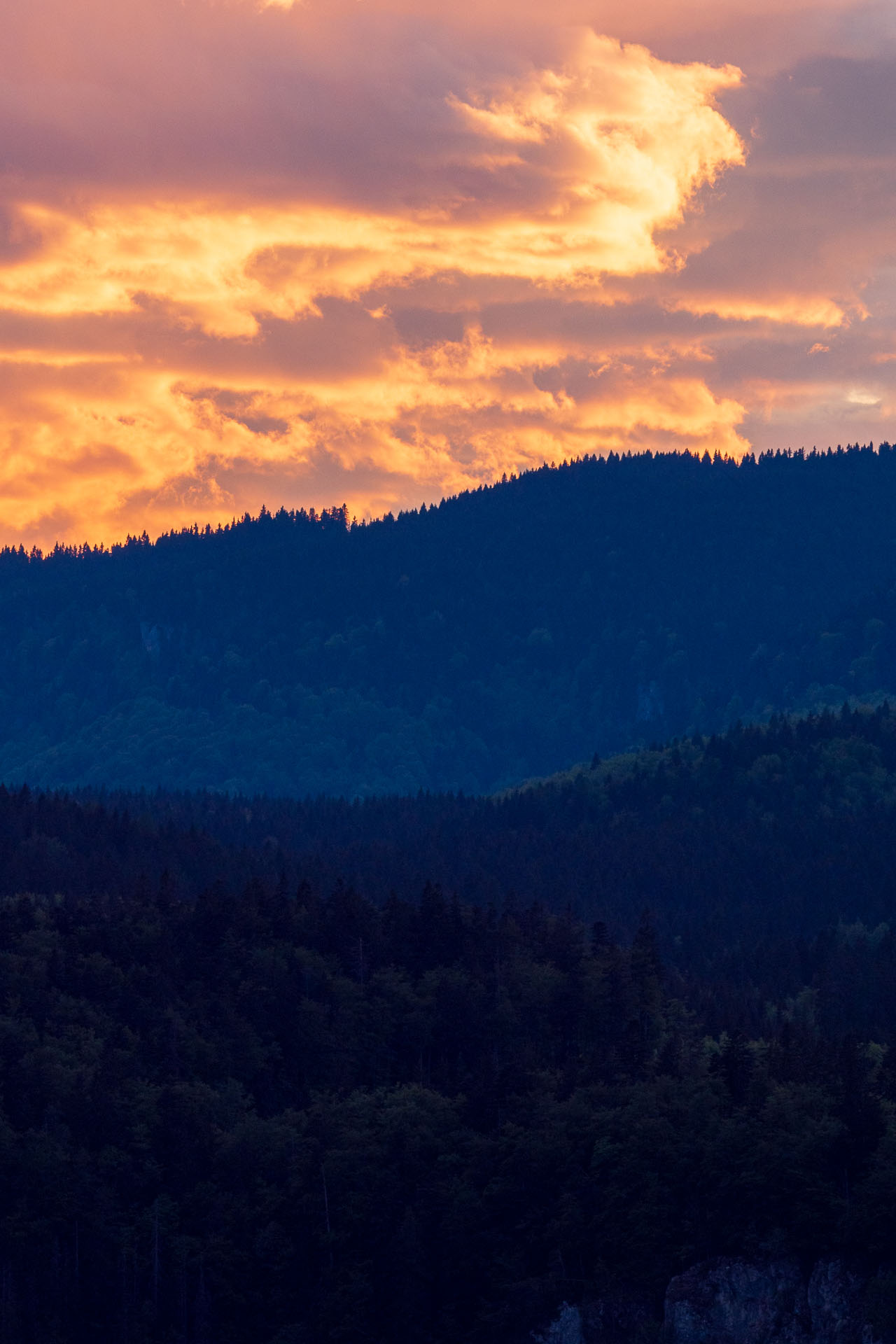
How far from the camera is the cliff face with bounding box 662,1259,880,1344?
13800cm

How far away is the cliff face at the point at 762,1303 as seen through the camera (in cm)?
13800

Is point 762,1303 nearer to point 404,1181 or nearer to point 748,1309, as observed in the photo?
point 748,1309

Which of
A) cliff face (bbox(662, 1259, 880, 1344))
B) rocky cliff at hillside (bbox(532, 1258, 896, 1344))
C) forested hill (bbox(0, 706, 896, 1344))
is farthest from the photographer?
forested hill (bbox(0, 706, 896, 1344))

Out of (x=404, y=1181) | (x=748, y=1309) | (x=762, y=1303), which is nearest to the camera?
(x=762, y=1303)

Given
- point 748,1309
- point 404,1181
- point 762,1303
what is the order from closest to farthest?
point 762,1303 → point 748,1309 → point 404,1181

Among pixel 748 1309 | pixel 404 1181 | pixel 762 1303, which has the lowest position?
pixel 748 1309

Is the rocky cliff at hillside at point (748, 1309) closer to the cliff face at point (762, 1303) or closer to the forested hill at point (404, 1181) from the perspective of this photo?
the cliff face at point (762, 1303)

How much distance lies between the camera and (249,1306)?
154m

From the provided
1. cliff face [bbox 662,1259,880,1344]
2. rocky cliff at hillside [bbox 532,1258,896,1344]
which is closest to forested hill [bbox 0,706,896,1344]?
rocky cliff at hillside [bbox 532,1258,896,1344]

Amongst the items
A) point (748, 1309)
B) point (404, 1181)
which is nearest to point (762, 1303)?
point (748, 1309)

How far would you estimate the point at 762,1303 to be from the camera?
141m

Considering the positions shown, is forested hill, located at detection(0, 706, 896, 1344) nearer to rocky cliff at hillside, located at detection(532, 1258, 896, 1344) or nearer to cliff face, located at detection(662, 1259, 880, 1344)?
rocky cliff at hillside, located at detection(532, 1258, 896, 1344)

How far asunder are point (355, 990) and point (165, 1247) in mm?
39426

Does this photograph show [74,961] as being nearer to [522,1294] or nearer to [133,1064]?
[133,1064]
